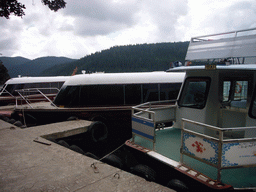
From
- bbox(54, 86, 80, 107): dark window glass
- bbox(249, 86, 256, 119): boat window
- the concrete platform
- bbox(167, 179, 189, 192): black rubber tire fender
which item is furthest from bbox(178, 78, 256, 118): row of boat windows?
bbox(54, 86, 80, 107): dark window glass

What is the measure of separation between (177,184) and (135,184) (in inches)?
31.9

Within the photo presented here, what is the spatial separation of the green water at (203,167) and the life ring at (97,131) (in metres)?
3.23

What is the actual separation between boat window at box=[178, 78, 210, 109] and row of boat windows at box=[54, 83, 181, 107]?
4173 millimetres

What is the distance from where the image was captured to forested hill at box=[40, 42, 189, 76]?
4131 inches

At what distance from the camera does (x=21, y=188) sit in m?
3.82

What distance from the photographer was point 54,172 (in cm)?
443

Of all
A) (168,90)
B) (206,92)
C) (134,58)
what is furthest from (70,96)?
(134,58)

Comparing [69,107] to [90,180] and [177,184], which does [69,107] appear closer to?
[90,180]

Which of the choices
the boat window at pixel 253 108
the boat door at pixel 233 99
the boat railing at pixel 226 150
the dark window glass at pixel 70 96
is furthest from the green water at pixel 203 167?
the dark window glass at pixel 70 96

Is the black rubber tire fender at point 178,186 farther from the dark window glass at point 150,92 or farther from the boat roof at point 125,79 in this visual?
the boat roof at point 125,79

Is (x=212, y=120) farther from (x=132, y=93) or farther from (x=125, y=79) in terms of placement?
(x=125, y=79)

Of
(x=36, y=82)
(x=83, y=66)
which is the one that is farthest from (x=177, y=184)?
(x=83, y=66)

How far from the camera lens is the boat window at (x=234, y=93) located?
5286 mm

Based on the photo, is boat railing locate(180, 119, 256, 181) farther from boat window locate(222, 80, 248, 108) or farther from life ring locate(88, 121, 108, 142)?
life ring locate(88, 121, 108, 142)
